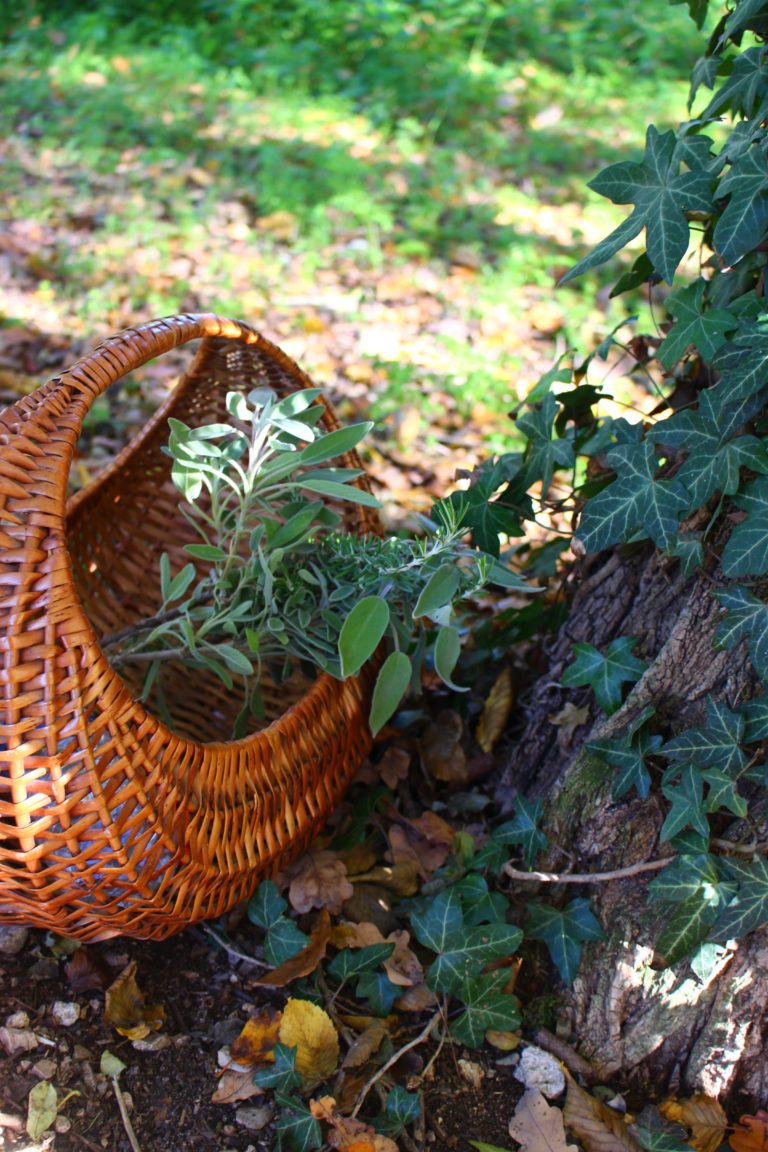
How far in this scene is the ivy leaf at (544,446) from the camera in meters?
1.49

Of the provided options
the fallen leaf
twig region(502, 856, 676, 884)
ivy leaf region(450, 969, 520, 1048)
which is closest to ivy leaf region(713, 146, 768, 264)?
twig region(502, 856, 676, 884)

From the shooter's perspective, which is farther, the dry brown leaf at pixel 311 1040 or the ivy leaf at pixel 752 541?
the dry brown leaf at pixel 311 1040

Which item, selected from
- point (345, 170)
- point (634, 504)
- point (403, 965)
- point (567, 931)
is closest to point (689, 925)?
point (567, 931)

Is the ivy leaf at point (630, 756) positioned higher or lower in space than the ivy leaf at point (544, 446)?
lower

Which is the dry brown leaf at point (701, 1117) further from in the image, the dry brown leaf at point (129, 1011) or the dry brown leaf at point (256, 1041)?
the dry brown leaf at point (129, 1011)

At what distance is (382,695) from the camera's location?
1.35m

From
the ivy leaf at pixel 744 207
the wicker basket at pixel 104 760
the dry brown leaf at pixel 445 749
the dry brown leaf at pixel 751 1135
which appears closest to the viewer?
the wicker basket at pixel 104 760

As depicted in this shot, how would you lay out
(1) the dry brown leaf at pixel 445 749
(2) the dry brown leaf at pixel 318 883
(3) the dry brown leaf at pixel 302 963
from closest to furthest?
(3) the dry brown leaf at pixel 302 963, (2) the dry brown leaf at pixel 318 883, (1) the dry brown leaf at pixel 445 749

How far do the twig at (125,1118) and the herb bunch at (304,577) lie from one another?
1.57ft

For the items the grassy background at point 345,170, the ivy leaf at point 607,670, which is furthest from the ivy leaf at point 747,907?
the grassy background at point 345,170

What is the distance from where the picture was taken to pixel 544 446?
1510 mm

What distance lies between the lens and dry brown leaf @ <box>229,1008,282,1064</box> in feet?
4.38

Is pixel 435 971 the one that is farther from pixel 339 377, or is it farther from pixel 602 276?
pixel 602 276

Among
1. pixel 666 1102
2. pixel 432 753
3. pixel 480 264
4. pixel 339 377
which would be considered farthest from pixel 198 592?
pixel 480 264
